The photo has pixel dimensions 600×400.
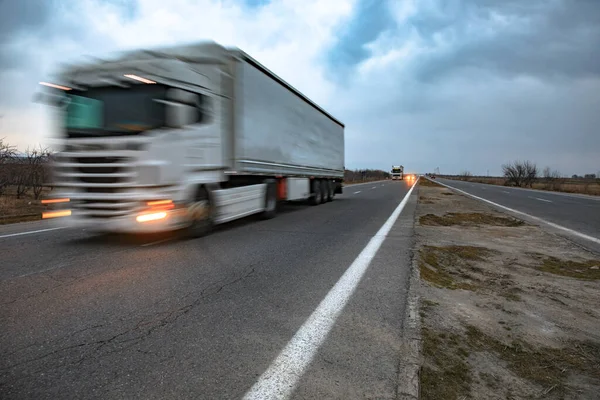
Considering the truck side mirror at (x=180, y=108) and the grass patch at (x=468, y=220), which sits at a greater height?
the truck side mirror at (x=180, y=108)

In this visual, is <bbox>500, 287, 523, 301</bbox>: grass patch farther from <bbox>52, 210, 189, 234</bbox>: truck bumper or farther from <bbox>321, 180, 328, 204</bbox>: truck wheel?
<bbox>321, 180, 328, 204</bbox>: truck wheel

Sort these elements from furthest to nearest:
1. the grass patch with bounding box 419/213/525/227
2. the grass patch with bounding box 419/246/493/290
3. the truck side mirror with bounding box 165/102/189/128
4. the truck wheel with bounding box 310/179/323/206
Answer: the truck wheel with bounding box 310/179/323/206 < the grass patch with bounding box 419/213/525/227 < the truck side mirror with bounding box 165/102/189/128 < the grass patch with bounding box 419/246/493/290

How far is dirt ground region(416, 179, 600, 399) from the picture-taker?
2.78m

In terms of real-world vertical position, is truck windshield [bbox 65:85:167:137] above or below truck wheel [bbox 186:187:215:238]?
above

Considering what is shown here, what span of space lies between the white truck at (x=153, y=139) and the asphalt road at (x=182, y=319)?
772mm

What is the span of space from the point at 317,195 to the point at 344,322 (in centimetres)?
1346

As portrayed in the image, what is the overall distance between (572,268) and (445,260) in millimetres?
1964

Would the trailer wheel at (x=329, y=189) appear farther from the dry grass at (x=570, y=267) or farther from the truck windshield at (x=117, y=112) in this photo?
the truck windshield at (x=117, y=112)

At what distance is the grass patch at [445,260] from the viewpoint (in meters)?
5.36

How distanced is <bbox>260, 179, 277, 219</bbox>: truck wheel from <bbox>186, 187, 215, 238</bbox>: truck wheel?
3.15 metres

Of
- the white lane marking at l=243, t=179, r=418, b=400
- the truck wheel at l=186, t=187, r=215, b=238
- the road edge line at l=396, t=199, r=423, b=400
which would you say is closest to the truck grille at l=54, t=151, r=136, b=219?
the truck wheel at l=186, t=187, r=215, b=238

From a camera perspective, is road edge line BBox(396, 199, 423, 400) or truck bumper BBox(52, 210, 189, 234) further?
truck bumper BBox(52, 210, 189, 234)

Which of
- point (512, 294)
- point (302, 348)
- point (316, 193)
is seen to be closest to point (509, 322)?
point (512, 294)

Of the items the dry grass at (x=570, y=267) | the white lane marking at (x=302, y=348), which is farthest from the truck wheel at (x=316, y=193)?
the white lane marking at (x=302, y=348)
